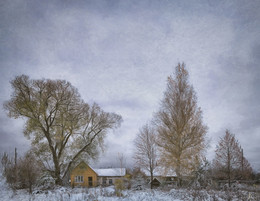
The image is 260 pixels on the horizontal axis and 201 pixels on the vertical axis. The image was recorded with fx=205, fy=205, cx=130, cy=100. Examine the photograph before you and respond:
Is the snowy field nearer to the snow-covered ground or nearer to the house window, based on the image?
the snow-covered ground

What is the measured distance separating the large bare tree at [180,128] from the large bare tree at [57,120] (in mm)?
7588

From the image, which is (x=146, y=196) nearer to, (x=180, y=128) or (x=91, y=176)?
(x=180, y=128)

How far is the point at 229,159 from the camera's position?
2028cm

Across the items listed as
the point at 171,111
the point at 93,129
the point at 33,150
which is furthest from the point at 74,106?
the point at 171,111

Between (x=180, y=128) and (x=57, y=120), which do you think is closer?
(x=180, y=128)

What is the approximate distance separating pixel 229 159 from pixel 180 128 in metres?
7.29

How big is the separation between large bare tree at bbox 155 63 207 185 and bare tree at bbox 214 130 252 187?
5.49 metres

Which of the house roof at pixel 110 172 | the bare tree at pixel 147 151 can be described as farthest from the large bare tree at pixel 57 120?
the house roof at pixel 110 172

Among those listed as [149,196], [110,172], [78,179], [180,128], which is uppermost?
[180,128]

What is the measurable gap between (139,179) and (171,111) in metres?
9.98

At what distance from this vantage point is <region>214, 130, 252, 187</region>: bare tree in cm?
2038

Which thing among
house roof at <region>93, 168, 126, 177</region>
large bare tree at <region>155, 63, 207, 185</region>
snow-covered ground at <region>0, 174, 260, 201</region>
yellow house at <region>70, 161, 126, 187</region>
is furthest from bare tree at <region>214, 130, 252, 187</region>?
house roof at <region>93, 168, 126, 177</region>

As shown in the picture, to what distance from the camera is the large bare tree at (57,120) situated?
19828 mm

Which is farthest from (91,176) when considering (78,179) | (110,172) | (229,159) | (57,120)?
(229,159)
